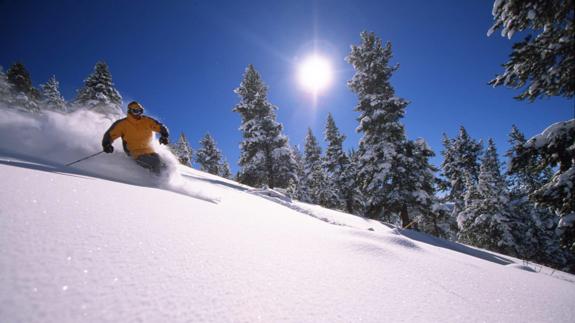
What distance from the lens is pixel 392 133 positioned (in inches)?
692

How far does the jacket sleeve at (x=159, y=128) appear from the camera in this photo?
22.4ft

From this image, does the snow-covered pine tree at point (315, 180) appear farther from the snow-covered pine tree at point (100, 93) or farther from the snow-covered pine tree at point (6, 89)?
the snow-covered pine tree at point (6, 89)

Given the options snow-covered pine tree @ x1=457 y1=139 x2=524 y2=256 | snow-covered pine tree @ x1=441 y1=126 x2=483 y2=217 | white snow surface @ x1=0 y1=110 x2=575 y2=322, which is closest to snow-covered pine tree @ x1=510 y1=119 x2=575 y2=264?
white snow surface @ x1=0 y1=110 x2=575 y2=322

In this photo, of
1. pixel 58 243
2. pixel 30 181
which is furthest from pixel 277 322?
pixel 30 181

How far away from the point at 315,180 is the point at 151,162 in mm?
25450

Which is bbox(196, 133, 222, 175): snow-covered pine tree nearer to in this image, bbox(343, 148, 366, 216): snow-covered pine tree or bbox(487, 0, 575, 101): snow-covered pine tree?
bbox(343, 148, 366, 216): snow-covered pine tree

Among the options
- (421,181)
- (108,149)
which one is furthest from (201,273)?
(421,181)

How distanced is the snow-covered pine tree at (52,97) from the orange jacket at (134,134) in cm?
3963

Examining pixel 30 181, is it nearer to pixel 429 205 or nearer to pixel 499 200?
pixel 429 205

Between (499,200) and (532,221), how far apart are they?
161 inches

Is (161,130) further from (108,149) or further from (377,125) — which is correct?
(377,125)

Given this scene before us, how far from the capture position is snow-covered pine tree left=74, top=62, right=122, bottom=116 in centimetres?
2484

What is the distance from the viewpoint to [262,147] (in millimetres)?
23703

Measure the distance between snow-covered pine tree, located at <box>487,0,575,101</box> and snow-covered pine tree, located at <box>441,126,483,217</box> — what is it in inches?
1128
